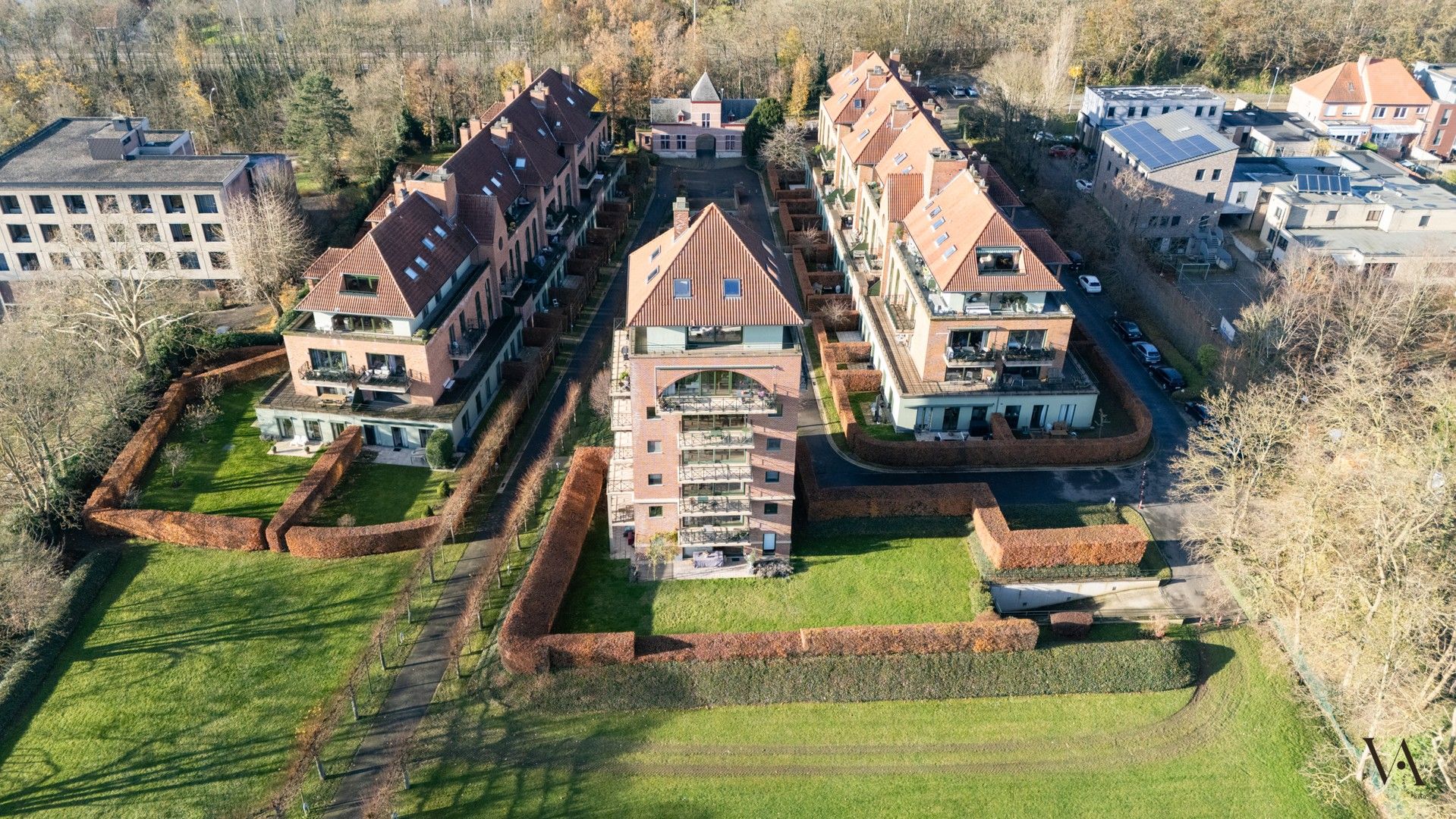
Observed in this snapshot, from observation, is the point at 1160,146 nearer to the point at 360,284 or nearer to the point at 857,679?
the point at 857,679

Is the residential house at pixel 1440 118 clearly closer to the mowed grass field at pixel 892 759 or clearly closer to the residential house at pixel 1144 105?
the residential house at pixel 1144 105

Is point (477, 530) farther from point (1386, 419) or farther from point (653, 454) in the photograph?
point (1386, 419)

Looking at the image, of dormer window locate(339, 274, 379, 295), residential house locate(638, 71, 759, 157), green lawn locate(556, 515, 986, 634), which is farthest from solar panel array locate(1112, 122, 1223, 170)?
dormer window locate(339, 274, 379, 295)

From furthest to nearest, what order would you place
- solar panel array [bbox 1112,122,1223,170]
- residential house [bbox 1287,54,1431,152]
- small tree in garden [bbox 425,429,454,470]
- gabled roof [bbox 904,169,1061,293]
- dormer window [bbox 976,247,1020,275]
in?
residential house [bbox 1287,54,1431,152], solar panel array [bbox 1112,122,1223,170], dormer window [bbox 976,247,1020,275], gabled roof [bbox 904,169,1061,293], small tree in garden [bbox 425,429,454,470]

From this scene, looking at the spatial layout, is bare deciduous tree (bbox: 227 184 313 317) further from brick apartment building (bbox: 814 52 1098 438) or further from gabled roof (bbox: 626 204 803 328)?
brick apartment building (bbox: 814 52 1098 438)

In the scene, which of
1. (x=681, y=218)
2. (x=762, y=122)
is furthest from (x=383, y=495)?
(x=762, y=122)

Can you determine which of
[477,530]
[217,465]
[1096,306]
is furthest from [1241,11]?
[217,465]

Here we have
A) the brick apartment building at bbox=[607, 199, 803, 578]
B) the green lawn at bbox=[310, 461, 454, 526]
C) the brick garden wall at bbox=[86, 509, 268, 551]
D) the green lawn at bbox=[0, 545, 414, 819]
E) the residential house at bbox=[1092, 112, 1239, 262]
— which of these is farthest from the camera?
the residential house at bbox=[1092, 112, 1239, 262]
